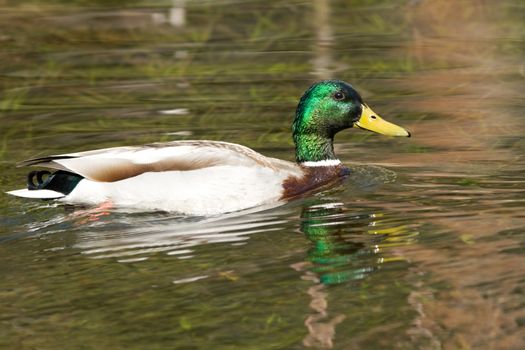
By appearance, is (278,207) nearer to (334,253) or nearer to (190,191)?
(190,191)

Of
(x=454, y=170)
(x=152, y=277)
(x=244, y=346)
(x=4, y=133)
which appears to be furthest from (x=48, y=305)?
(x=4, y=133)

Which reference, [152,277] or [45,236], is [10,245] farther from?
[152,277]

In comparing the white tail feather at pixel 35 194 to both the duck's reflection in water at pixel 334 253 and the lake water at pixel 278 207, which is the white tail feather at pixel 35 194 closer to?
the lake water at pixel 278 207

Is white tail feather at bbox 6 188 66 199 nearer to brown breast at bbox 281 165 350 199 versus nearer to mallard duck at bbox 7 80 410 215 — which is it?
mallard duck at bbox 7 80 410 215

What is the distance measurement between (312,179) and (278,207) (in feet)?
2.47

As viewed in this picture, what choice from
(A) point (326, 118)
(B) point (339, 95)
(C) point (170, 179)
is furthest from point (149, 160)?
(B) point (339, 95)

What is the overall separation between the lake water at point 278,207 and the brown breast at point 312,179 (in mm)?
116

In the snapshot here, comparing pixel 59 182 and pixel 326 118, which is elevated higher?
pixel 326 118

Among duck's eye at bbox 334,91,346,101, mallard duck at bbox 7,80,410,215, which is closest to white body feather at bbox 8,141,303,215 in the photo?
mallard duck at bbox 7,80,410,215

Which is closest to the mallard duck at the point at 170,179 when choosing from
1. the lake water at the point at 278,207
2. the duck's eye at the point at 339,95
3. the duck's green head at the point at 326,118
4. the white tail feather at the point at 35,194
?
the white tail feather at the point at 35,194

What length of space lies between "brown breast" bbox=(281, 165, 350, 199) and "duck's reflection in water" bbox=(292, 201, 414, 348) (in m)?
0.30

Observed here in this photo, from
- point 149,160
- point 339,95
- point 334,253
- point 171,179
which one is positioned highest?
point 339,95

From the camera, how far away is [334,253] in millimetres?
7922

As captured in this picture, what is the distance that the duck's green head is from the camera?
33.4 ft
